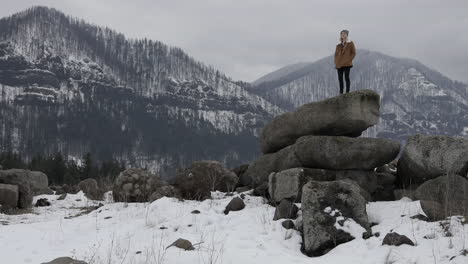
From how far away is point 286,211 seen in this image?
10758 mm

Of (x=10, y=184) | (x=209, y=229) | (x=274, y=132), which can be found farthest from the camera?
(x=10, y=184)

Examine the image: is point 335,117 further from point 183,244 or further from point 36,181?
point 36,181

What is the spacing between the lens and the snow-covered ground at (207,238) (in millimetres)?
7771

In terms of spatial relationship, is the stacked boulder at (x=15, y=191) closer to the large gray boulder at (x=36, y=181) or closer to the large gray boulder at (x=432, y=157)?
the large gray boulder at (x=36, y=181)

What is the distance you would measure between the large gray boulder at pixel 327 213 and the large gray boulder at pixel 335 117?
4503 mm

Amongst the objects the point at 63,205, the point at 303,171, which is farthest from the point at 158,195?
the point at 63,205

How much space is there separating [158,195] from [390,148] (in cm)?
794

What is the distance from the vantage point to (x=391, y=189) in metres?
13.4

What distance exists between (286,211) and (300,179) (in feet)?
5.46

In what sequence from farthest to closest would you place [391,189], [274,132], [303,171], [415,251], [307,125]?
[274,132]
[307,125]
[391,189]
[303,171]
[415,251]

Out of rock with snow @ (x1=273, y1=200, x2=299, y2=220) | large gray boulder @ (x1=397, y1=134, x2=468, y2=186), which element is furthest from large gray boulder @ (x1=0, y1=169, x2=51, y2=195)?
large gray boulder @ (x1=397, y1=134, x2=468, y2=186)

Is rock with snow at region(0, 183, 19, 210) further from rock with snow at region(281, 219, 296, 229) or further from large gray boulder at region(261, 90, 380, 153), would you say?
rock with snow at region(281, 219, 296, 229)

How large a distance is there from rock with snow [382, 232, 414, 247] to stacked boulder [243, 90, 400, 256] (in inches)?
36.8

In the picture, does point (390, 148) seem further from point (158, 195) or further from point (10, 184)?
point (10, 184)
